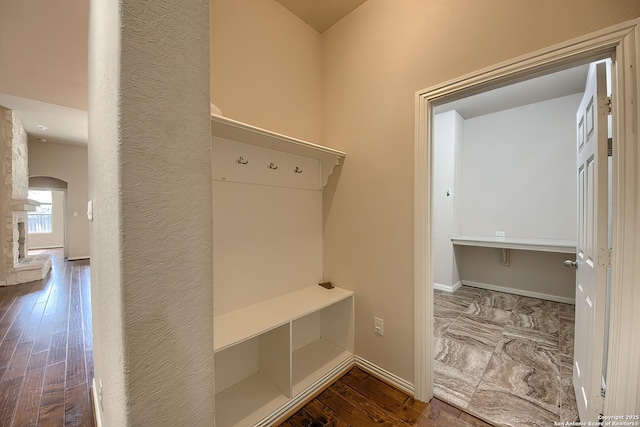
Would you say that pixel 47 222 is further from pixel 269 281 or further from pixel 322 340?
pixel 322 340

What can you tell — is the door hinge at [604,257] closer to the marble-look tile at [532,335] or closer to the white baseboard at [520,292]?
the marble-look tile at [532,335]

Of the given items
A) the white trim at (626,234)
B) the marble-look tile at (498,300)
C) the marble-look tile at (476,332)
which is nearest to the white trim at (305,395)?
the marble-look tile at (476,332)

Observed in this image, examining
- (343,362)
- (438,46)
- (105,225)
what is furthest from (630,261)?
(105,225)

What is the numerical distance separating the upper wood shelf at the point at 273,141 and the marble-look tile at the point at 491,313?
2494 millimetres

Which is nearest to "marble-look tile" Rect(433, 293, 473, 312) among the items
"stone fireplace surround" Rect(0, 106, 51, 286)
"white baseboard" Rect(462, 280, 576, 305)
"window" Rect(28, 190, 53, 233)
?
"white baseboard" Rect(462, 280, 576, 305)

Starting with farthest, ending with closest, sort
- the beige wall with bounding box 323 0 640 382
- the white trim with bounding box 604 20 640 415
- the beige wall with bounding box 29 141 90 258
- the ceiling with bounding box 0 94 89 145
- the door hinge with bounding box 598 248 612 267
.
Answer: the beige wall with bounding box 29 141 90 258 < the ceiling with bounding box 0 94 89 145 < the beige wall with bounding box 323 0 640 382 < the door hinge with bounding box 598 248 612 267 < the white trim with bounding box 604 20 640 415

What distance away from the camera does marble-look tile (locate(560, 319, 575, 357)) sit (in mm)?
2189

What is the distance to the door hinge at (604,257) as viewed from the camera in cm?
113

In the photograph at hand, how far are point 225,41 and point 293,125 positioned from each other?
0.70m

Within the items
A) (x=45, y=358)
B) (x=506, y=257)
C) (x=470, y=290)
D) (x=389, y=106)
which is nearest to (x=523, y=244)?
(x=506, y=257)

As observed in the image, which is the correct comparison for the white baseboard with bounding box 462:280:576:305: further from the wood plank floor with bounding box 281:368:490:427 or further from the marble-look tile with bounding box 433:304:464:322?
the wood plank floor with bounding box 281:368:490:427

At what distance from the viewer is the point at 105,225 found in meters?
0.79

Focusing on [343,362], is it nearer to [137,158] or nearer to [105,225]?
[105,225]

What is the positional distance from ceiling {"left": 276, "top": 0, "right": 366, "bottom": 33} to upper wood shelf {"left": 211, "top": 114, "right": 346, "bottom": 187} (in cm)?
110
